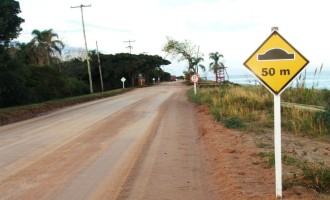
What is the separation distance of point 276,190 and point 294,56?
182cm

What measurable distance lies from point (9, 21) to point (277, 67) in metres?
22.7

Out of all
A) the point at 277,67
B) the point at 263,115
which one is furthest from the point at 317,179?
the point at 263,115

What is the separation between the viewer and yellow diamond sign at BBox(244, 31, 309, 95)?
5699mm

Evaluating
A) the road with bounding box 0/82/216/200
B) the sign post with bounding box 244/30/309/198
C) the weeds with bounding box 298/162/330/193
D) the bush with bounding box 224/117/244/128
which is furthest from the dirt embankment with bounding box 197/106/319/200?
the bush with bounding box 224/117/244/128

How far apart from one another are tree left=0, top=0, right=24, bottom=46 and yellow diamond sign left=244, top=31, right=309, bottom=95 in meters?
21.2

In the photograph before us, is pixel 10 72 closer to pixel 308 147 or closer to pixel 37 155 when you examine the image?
pixel 37 155

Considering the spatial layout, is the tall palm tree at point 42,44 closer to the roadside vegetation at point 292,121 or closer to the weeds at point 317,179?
the roadside vegetation at point 292,121

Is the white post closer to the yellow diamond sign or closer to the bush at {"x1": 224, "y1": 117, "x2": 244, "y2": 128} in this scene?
the yellow diamond sign

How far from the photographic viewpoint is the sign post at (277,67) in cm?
570

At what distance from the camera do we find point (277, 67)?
5785mm

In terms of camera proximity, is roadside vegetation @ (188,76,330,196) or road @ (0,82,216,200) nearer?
roadside vegetation @ (188,76,330,196)

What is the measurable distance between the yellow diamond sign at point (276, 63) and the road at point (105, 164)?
1.93m

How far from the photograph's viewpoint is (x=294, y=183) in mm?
6359

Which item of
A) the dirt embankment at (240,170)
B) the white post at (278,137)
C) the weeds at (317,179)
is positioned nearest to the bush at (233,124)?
the dirt embankment at (240,170)
